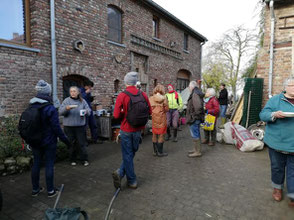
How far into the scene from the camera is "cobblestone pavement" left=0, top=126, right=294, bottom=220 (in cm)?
290

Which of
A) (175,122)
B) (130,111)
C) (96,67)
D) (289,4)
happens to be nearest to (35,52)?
(96,67)

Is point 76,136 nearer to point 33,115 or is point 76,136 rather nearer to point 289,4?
point 33,115

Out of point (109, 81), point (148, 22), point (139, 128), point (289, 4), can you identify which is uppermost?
point (148, 22)

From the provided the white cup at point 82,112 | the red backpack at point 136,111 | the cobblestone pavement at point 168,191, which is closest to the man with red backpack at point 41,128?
the cobblestone pavement at point 168,191

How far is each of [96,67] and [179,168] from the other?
16.2 ft

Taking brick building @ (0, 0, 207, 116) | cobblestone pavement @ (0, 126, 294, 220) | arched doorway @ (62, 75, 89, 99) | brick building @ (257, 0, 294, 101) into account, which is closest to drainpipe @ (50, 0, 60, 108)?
brick building @ (0, 0, 207, 116)

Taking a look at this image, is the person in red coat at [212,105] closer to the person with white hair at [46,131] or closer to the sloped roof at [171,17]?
the person with white hair at [46,131]

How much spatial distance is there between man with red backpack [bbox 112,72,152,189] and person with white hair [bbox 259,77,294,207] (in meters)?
1.89

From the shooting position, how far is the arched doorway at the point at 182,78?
1404 centimetres

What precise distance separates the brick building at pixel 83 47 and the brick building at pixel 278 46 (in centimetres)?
535

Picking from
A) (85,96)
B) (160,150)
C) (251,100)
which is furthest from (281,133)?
(85,96)

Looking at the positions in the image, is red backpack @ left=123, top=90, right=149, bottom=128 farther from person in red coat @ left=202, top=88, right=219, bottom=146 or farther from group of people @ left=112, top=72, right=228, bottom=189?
person in red coat @ left=202, top=88, right=219, bottom=146

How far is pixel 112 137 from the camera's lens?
7.42 m

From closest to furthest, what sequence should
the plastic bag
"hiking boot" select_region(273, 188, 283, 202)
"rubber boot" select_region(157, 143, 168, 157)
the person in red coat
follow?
"hiking boot" select_region(273, 188, 283, 202) → "rubber boot" select_region(157, 143, 168, 157) → the plastic bag → the person in red coat
